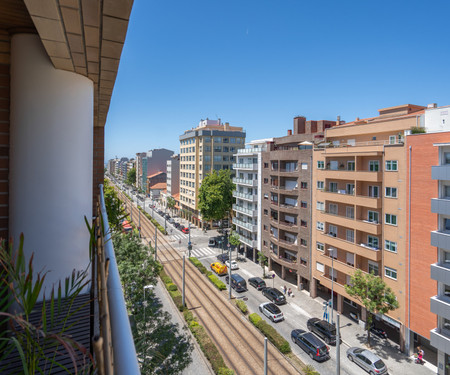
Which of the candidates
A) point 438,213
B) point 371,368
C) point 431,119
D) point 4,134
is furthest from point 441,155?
point 4,134

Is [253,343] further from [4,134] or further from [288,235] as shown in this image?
[4,134]

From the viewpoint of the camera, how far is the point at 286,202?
32.1 metres

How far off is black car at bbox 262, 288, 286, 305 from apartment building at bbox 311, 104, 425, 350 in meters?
3.50

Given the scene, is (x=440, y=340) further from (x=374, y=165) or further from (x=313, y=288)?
(x=374, y=165)

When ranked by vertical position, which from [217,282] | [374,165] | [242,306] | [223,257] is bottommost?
[242,306]

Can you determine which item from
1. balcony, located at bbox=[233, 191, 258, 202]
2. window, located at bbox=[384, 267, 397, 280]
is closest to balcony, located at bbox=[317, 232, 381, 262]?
window, located at bbox=[384, 267, 397, 280]

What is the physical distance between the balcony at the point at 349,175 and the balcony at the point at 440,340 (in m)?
10.5

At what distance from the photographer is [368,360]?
17.8 m

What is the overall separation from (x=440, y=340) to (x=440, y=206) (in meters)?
8.13

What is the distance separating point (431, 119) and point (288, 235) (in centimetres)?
1722

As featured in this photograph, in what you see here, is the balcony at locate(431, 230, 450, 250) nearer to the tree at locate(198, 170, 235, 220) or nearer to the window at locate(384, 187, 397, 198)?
the window at locate(384, 187, 397, 198)

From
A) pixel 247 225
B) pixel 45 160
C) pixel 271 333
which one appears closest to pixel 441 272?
pixel 271 333

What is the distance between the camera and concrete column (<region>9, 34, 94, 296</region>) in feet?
10.9

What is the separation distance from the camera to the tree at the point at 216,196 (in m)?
44.2
